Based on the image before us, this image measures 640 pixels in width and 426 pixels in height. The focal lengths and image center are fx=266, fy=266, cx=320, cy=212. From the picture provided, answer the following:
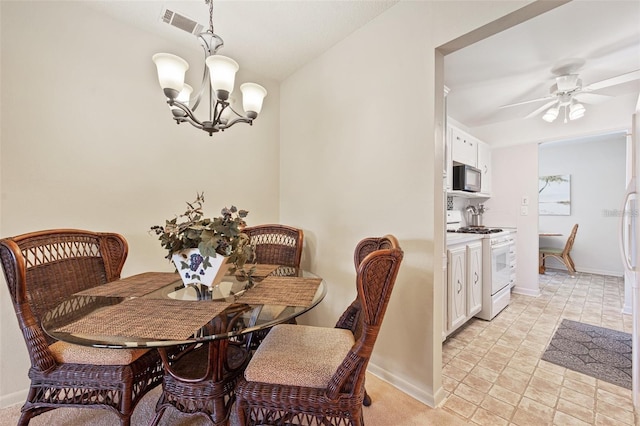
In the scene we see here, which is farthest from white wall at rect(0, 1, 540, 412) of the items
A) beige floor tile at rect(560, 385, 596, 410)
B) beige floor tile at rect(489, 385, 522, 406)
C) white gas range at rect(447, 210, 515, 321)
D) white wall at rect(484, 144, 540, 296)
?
white wall at rect(484, 144, 540, 296)

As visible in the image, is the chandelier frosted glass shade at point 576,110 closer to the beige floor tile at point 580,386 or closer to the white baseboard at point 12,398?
the beige floor tile at point 580,386

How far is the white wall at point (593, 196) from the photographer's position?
187 inches

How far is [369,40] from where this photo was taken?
78.1 inches

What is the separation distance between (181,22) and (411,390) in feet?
9.79

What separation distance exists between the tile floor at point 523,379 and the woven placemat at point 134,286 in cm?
182

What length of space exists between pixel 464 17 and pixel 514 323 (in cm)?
292

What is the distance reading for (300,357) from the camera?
1178 mm

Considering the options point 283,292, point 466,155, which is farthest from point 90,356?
point 466,155

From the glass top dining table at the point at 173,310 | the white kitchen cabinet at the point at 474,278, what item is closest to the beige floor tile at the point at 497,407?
the white kitchen cabinet at the point at 474,278

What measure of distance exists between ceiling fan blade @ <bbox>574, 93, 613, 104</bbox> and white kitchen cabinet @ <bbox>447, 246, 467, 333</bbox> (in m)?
2.20

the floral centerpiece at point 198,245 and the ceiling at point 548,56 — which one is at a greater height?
the ceiling at point 548,56

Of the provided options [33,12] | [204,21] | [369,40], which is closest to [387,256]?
[369,40]

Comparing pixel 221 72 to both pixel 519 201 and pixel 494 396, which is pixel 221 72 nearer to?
pixel 494 396

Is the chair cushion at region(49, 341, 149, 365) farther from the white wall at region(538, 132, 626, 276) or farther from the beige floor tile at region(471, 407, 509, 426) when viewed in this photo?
the white wall at region(538, 132, 626, 276)
